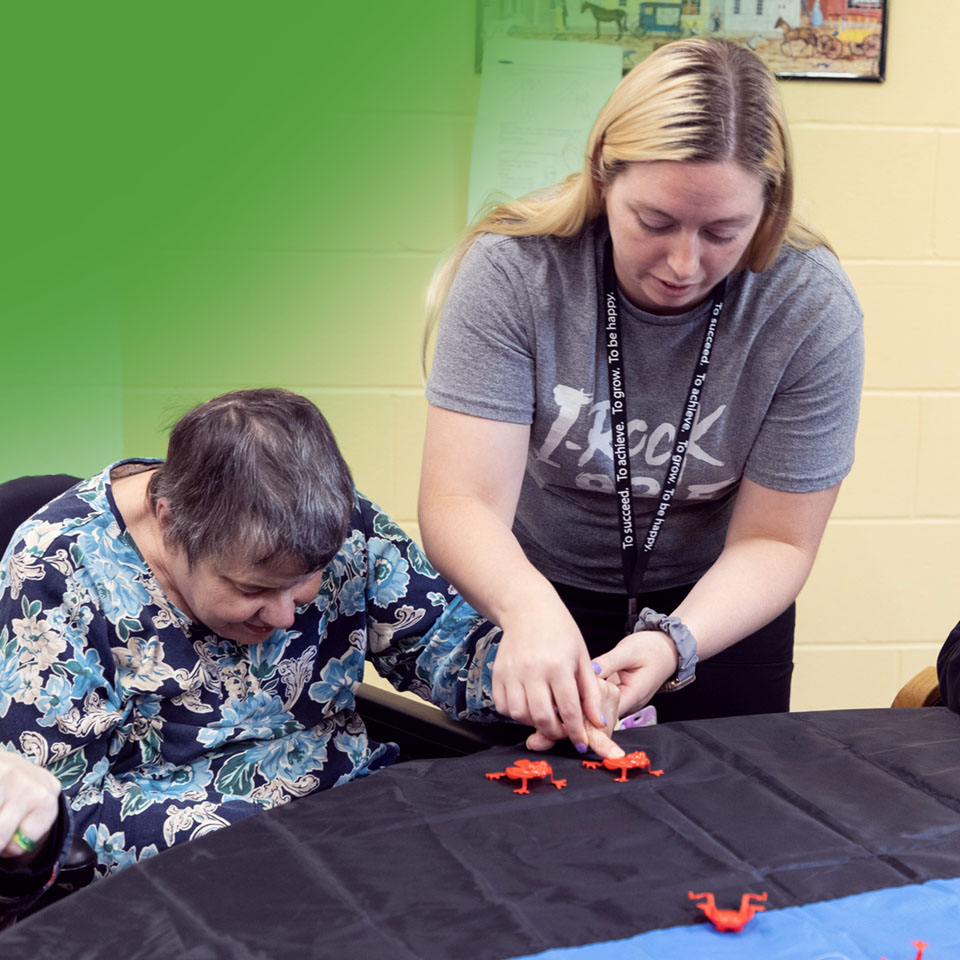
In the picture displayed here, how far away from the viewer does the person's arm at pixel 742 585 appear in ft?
4.12

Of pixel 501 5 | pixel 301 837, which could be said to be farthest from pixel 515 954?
pixel 501 5

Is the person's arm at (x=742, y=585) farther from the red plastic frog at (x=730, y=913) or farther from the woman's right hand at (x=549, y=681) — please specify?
the red plastic frog at (x=730, y=913)

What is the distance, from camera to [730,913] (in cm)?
85

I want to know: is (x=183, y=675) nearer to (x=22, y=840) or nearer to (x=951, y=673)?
(x=22, y=840)

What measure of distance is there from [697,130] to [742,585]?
0.53 metres

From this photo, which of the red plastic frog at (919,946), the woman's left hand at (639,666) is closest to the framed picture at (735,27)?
the woman's left hand at (639,666)

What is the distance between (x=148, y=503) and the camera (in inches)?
50.4

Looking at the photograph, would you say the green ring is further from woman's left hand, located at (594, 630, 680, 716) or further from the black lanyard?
the black lanyard

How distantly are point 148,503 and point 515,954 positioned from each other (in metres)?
0.69

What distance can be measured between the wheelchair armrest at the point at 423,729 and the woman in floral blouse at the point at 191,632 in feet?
0.17

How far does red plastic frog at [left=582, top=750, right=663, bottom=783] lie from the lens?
111 centimetres

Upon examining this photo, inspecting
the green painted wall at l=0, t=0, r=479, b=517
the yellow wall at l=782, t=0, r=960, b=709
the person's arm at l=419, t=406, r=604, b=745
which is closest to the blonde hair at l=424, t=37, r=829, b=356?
the person's arm at l=419, t=406, r=604, b=745

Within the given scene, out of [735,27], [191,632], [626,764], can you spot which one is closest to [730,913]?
[626,764]

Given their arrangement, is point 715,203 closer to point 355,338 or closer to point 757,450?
point 757,450
